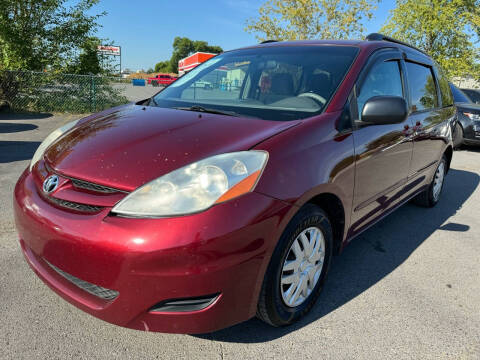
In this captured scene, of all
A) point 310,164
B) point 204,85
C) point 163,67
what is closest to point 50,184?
point 310,164

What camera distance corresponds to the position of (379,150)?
8.32 ft

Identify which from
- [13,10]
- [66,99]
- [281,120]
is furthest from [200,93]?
[13,10]

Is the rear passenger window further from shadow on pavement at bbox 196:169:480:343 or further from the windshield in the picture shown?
shadow on pavement at bbox 196:169:480:343

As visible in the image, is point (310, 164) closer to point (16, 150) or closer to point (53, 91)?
point (16, 150)

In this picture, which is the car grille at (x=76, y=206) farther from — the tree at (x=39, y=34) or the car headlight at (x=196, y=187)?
the tree at (x=39, y=34)

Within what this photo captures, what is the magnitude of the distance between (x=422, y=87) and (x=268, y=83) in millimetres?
1815

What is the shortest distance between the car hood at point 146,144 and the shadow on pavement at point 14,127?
6.93m

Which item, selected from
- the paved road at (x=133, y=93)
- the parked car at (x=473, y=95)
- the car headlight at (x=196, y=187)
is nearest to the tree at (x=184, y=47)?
the paved road at (x=133, y=93)

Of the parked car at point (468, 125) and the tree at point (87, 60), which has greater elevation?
the tree at point (87, 60)

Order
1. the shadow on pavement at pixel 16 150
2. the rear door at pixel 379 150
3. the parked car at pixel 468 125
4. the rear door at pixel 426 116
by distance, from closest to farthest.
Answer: the rear door at pixel 379 150
the rear door at pixel 426 116
the shadow on pavement at pixel 16 150
the parked car at pixel 468 125

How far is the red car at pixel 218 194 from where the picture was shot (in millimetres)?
1521

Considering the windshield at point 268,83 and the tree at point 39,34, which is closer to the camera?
the windshield at point 268,83

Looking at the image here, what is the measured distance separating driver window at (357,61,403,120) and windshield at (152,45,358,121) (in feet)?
0.63

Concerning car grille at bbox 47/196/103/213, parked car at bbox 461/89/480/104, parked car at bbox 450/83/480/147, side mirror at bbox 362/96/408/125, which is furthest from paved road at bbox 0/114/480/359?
parked car at bbox 461/89/480/104
